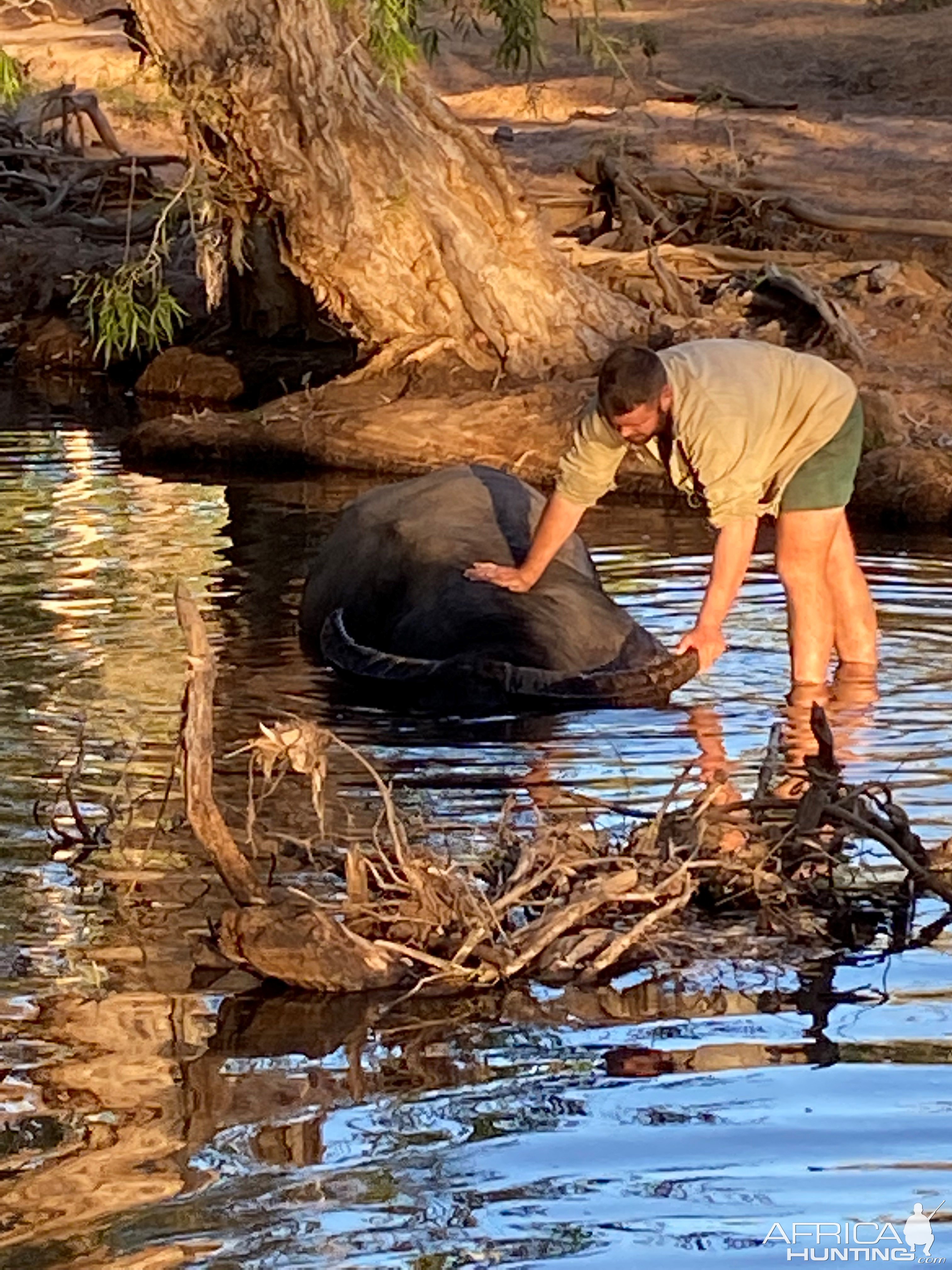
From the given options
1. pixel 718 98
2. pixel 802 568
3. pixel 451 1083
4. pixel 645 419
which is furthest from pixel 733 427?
pixel 718 98

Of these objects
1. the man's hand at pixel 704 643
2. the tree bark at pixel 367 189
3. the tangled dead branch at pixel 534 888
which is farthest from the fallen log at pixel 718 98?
the tangled dead branch at pixel 534 888

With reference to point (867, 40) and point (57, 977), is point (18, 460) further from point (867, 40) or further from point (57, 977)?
point (867, 40)

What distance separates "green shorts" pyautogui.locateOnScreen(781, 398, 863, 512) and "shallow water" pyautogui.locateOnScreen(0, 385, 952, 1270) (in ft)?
2.93

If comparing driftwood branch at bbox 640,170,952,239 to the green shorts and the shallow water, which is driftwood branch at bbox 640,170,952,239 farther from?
the shallow water

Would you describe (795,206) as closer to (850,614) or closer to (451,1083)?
(850,614)

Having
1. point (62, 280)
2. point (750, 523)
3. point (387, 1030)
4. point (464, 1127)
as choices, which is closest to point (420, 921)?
point (387, 1030)

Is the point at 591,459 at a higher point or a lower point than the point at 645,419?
lower

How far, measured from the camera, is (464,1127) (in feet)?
15.5

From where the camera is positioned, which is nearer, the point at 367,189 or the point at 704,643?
the point at 704,643

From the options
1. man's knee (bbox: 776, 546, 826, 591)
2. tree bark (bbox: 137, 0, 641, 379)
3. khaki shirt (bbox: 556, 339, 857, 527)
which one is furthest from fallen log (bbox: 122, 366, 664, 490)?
khaki shirt (bbox: 556, 339, 857, 527)

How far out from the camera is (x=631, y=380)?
7.77 m

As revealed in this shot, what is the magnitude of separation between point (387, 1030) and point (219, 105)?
10.5 metres

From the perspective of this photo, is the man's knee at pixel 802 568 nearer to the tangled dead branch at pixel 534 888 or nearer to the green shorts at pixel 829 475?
the green shorts at pixel 829 475

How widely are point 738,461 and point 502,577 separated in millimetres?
1203
